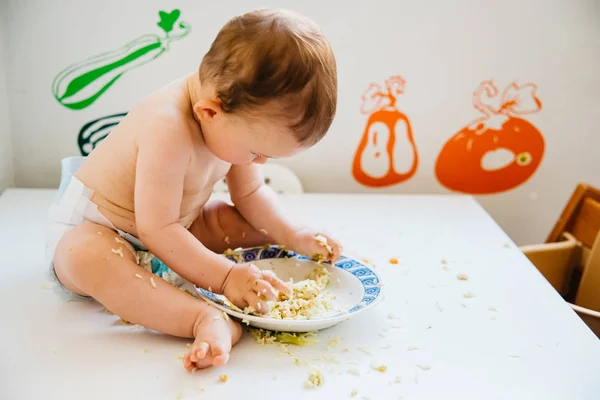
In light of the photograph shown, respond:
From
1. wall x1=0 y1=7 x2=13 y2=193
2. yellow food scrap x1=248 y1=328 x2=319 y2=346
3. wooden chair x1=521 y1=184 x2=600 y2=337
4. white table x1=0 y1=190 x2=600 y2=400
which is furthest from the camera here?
wall x1=0 y1=7 x2=13 y2=193

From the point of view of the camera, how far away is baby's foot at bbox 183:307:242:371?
76cm

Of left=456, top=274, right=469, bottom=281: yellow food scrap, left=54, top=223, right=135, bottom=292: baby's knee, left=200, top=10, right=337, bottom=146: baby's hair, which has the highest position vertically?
left=200, top=10, right=337, bottom=146: baby's hair

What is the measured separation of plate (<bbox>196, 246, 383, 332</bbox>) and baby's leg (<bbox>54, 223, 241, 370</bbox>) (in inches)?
1.3

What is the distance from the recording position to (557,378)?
2.58 feet

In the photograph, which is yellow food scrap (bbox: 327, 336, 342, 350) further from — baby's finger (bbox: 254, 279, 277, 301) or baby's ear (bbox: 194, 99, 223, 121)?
baby's ear (bbox: 194, 99, 223, 121)

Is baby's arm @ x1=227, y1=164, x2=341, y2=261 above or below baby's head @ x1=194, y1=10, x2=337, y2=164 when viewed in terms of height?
below

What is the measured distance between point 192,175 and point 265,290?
0.21 metres

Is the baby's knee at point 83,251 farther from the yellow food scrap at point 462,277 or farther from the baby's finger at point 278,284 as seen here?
the yellow food scrap at point 462,277

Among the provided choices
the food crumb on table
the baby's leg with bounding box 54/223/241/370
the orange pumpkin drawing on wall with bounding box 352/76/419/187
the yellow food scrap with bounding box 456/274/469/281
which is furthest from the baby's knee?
the orange pumpkin drawing on wall with bounding box 352/76/419/187

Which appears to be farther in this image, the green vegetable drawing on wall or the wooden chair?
the green vegetable drawing on wall

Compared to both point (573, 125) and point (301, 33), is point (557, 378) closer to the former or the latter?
point (301, 33)

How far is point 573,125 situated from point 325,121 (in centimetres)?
88

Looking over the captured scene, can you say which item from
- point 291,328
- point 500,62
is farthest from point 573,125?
point 291,328

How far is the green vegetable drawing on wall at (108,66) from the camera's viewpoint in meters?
1.36
